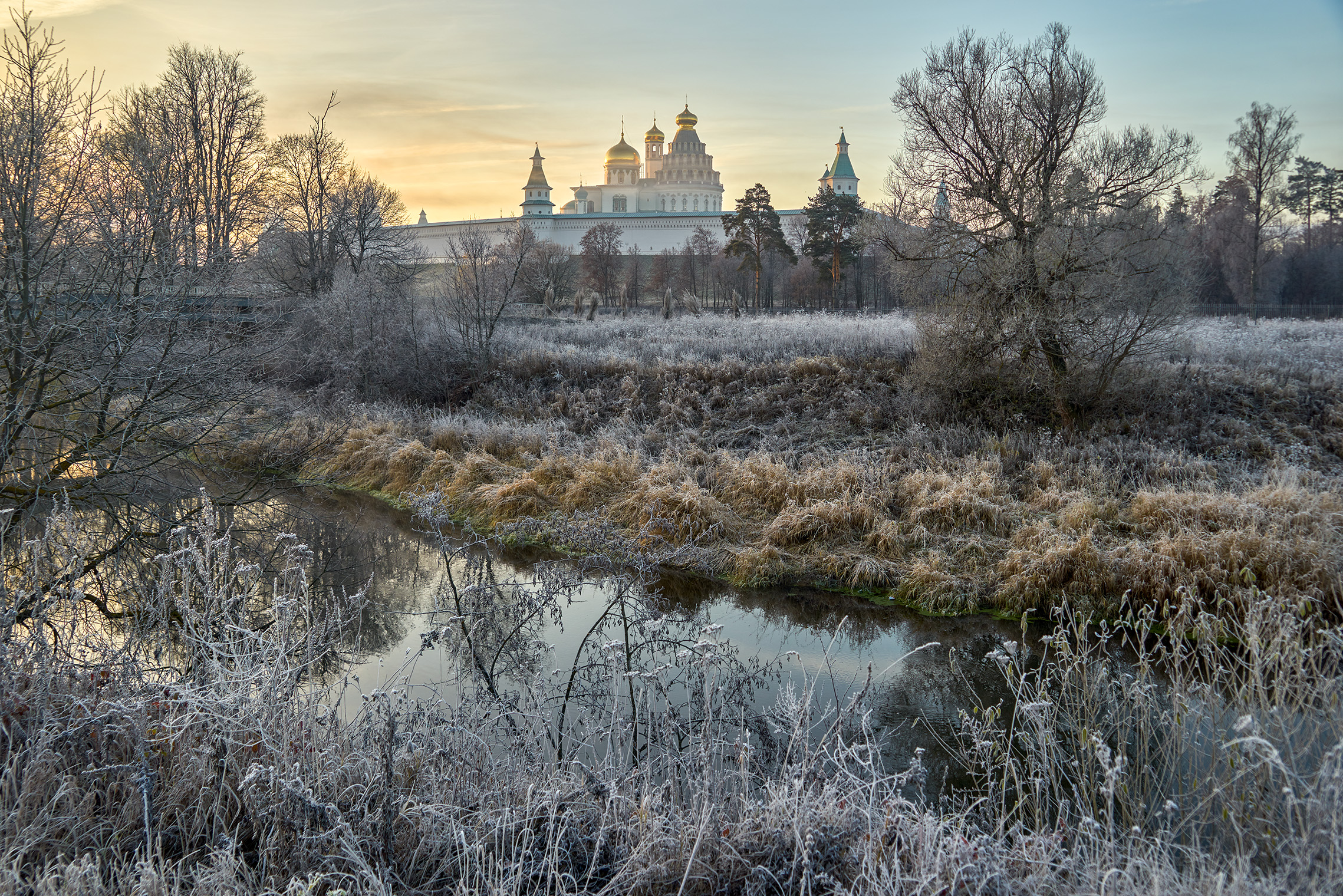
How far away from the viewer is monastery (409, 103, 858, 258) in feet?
249

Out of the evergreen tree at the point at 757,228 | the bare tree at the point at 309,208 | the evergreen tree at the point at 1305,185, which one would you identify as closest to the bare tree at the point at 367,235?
the bare tree at the point at 309,208

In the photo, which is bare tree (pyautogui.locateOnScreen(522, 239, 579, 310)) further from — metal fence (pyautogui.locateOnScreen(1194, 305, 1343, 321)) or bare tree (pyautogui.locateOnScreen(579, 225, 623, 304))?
metal fence (pyautogui.locateOnScreen(1194, 305, 1343, 321))

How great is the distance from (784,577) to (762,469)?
2.11 metres

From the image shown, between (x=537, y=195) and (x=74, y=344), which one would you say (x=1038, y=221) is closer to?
(x=74, y=344)

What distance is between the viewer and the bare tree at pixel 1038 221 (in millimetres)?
11227

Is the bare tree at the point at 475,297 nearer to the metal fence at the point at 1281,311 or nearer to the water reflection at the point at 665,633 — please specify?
the water reflection at the point at 665,633

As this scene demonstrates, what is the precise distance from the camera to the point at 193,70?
22438 mm

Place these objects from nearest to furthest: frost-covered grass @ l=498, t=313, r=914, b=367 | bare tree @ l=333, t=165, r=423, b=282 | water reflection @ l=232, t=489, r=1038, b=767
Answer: water reflection @ l=232, t=489, r=1038, b=767, frost-covered grass @ l=498, t=313, r=914, b=367, bare tree @ l=333, t=165, r=423, b=282

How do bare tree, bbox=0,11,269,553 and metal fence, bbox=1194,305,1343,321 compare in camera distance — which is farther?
metal fence, bbox=1194,305,1343,321

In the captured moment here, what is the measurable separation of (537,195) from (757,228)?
4992 centimetres

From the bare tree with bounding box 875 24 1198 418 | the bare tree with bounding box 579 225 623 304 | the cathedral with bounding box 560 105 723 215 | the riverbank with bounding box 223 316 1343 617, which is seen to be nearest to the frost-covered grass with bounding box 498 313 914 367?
the riverbank with bounding box 223 316 1343 617

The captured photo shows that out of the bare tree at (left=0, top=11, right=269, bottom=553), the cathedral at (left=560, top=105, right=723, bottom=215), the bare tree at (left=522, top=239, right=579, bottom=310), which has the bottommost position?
the bare tree at (left=0, top=11, right=269, bottom=553)

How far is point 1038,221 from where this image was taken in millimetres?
11398

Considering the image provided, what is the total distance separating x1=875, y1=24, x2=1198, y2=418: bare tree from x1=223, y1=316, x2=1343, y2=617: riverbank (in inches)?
41.9
